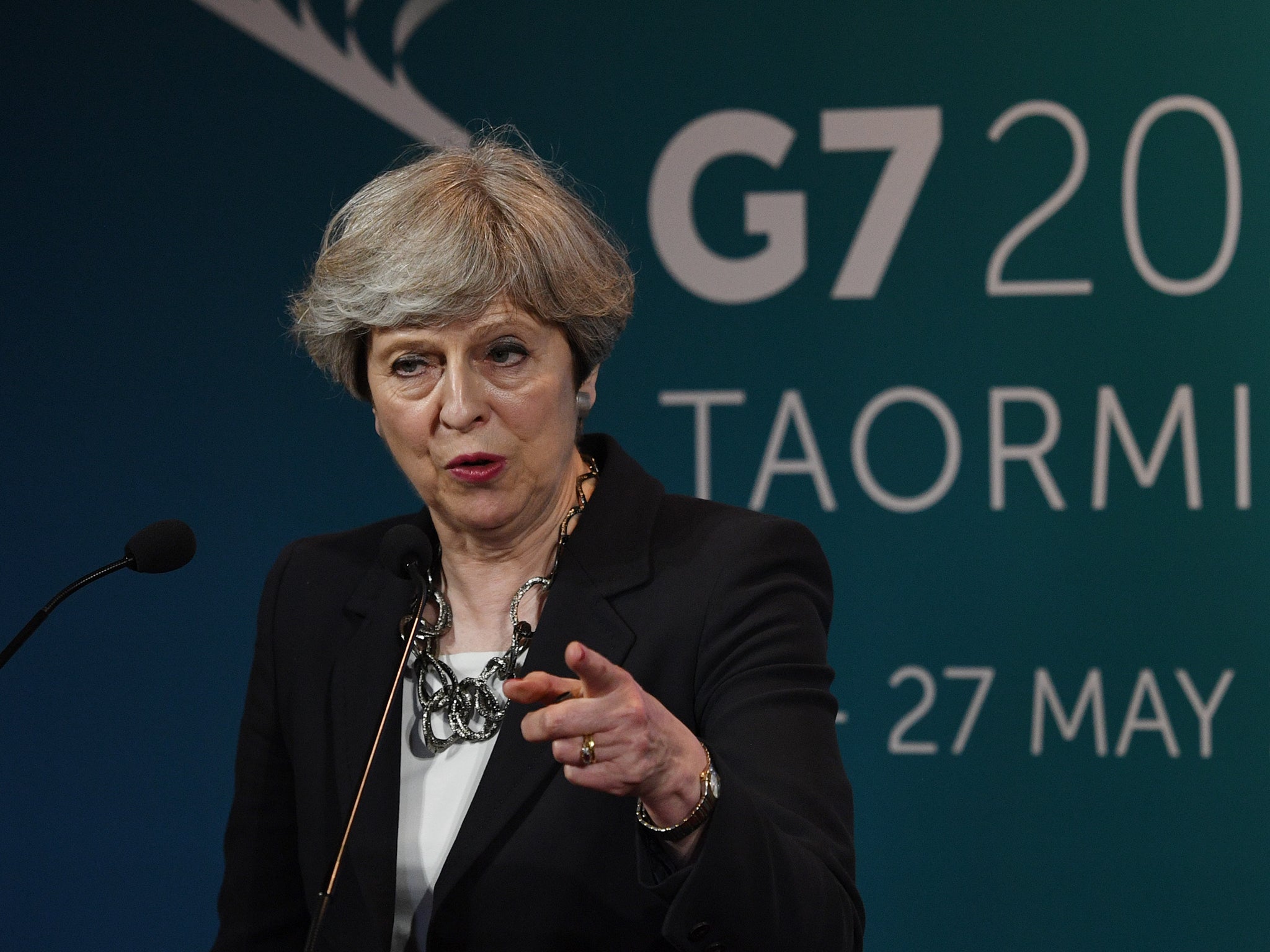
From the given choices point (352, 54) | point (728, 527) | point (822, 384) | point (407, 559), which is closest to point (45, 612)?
point (407, 559)

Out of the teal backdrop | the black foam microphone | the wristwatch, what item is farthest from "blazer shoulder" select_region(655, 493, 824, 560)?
the teal backdrop

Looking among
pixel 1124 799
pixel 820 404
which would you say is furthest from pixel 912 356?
pixel 1124 799

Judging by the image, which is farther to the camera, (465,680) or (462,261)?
(465,680)

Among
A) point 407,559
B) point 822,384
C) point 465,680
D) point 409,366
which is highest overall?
point 822,384

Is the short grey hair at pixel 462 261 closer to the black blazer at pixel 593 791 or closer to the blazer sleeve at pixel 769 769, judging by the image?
the black blazer at pixel 593 791

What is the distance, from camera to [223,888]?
6.03ft

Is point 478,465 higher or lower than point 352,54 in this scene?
lower

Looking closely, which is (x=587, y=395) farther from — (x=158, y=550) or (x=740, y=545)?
(x=158, y=550)

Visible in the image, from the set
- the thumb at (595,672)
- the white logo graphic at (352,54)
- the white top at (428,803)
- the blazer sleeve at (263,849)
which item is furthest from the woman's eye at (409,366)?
the white logo graphic at (352,54)

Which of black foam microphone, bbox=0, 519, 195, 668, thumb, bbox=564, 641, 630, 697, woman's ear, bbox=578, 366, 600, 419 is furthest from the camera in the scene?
woman's ear, bbox=578, 366, 600, 419

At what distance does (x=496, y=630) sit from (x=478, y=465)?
0.23 meters

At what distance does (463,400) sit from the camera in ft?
5.32

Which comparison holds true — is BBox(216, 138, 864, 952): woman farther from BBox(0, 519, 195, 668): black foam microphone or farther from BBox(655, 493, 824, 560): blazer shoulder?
BBox(0, 519, 195, 668): black foam microphone

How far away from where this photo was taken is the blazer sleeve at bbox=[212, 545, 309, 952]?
1.80 m
